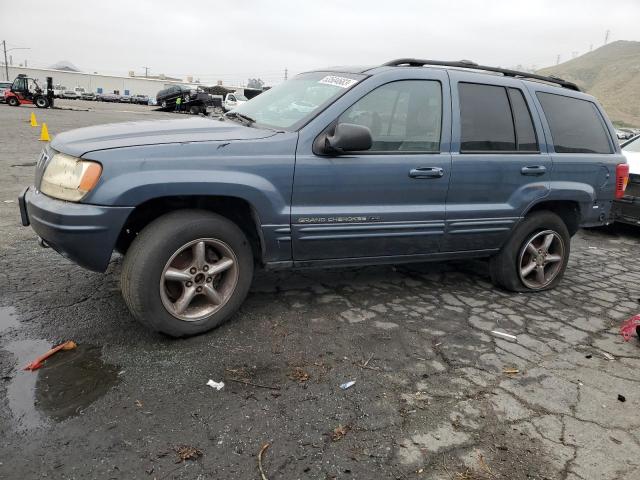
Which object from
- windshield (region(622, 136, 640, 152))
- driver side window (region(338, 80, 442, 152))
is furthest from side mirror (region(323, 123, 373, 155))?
windshield (region(622, 136, 640, 152))

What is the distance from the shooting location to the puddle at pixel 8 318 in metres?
3.16

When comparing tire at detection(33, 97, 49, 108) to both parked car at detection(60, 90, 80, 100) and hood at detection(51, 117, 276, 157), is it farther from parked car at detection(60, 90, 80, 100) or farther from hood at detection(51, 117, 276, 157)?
hood at detection(51, 117, 276, 157)

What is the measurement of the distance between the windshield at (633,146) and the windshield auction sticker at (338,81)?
236 inches

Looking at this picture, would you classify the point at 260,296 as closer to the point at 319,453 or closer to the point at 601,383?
the point at 319,453

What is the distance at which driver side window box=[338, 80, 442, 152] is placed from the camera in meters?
3.48

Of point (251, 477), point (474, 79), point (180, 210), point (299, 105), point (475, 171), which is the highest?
point (474, 79)

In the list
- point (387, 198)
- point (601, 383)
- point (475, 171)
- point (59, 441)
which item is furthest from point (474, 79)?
point (59, 441)

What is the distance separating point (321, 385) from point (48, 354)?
63.5 inches

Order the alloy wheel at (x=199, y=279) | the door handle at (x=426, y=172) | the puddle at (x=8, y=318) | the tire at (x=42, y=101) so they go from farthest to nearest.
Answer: the tire at (x=42, y=101)
the door handle at (x=426, y=172)
the puddle at (x=8, y=318)
the alloy wheel at (x=199, y=279)

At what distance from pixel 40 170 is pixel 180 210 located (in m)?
0.96

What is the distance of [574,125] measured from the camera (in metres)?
4.50

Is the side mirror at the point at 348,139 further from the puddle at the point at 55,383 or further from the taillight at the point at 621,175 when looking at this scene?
the taillight at the point at 621,175

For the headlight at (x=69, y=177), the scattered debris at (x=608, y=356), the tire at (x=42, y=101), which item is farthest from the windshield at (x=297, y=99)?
the tire at (x=42, y=101)

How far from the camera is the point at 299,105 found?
3.62 meters
